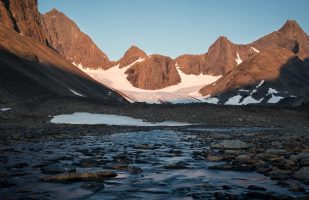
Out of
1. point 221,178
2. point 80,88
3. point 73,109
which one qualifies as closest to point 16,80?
point 80,88

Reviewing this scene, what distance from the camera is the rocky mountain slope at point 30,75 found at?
95.3 metres

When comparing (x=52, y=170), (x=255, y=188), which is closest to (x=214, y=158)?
(x=255, y=188)

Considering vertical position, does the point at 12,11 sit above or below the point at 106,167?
above

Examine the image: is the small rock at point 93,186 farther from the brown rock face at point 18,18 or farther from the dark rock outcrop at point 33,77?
the brown rock face at point 18,18

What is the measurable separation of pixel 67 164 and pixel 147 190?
5.43 meters

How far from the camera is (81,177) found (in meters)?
11.9

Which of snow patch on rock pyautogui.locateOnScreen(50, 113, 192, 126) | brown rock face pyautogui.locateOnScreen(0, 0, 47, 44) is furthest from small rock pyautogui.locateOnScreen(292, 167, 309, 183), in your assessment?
brown rock face pyautogui.locateOnScreen(0, 0, 47, 44)

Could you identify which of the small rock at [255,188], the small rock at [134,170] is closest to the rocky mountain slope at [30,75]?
the small rock at [134,170]

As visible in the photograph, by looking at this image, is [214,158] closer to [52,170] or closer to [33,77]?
[52,170]

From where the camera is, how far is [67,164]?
14.9 meters

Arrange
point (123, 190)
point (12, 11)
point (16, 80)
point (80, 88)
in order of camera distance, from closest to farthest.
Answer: point (123, 190)
point (16, 80)
point (80, 88)
point (12, 11)

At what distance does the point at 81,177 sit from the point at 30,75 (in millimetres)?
104740

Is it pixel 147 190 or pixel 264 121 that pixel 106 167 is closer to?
pixel 147 190

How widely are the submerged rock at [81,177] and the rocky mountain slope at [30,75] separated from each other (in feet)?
186
